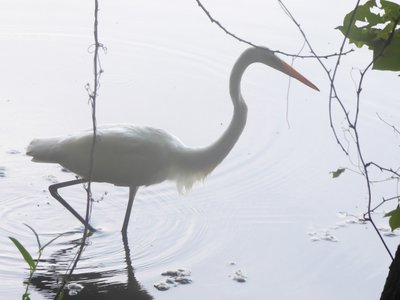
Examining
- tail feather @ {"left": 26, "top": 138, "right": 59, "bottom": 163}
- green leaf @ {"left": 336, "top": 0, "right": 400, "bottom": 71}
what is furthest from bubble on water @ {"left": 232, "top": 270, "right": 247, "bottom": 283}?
green leaf @ {"left": 336, "top": 0, "right": 400, "bottom": 71}

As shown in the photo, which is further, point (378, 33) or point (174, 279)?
point (174, 279)

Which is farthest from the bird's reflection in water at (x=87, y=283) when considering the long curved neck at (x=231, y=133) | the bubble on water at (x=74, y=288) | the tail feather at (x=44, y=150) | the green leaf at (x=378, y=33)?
the green leaf at (x=378, y=33)

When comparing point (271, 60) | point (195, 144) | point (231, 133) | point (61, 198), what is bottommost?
point (61, 198)

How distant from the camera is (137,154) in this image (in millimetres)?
3098

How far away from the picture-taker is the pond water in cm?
293

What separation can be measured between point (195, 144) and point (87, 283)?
1304mm

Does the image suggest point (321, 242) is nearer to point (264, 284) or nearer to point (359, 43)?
point (264, 284)

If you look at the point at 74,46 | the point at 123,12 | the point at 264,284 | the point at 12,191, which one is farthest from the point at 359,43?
the point at 123,12

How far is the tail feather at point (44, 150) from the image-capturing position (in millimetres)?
3080

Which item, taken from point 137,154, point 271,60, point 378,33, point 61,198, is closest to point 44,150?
point 61,198

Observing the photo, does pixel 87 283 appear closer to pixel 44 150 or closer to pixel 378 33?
pixel 44 150

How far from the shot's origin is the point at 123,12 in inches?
216

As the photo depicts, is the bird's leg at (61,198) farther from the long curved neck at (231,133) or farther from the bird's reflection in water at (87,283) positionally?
the long curved neck at (231,133)

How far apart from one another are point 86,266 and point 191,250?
43 centimetres
